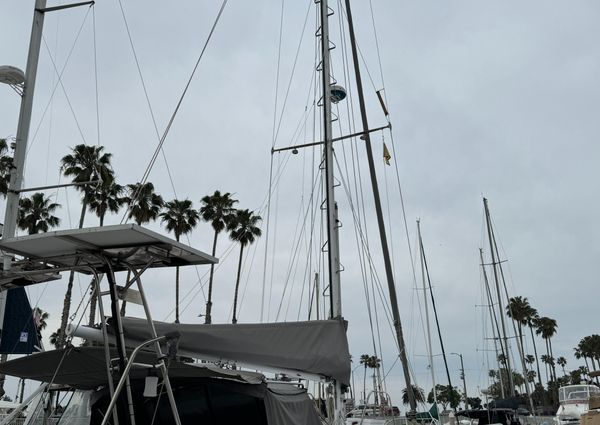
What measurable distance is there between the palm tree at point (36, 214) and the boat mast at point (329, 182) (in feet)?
86.1

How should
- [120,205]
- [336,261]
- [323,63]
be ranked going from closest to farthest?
[336,261], [323,63], [120,205]

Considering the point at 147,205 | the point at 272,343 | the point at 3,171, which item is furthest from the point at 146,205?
the point at 272,343

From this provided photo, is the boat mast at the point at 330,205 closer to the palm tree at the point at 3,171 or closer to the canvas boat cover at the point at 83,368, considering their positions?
the canvas boat cover at the point at 83,368

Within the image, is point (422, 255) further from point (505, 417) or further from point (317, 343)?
point (317, 343)

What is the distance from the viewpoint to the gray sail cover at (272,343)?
7227 millimetres

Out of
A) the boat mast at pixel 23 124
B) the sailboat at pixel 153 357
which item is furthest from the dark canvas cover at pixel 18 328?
the sailboat at pixel 153 357

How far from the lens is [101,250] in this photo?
223 inches

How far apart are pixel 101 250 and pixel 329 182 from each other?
6.03 m

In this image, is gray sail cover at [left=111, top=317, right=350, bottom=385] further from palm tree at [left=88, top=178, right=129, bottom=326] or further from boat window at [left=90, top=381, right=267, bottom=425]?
palm tree at [left=88, top=178, right=129, bottom=326]

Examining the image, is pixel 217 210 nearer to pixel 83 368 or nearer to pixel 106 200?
pixel 106 200

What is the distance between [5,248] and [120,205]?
32.1 metres

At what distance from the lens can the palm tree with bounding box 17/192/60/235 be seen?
33.1m

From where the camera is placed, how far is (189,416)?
287 inches

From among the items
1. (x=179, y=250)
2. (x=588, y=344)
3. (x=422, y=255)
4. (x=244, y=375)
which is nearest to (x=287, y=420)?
(x=244, y=375)
